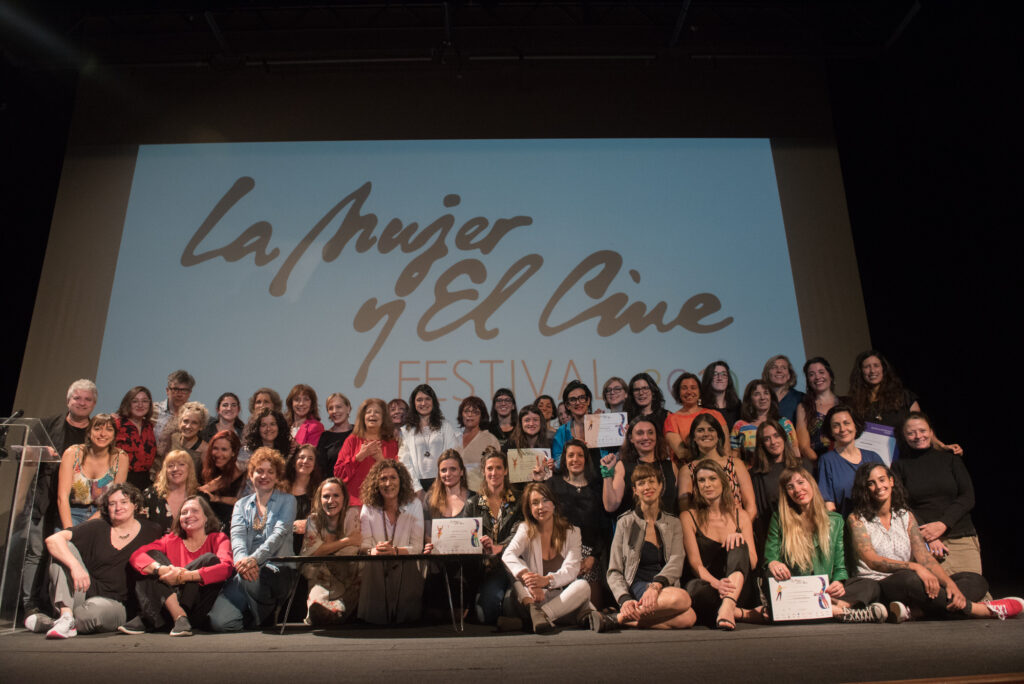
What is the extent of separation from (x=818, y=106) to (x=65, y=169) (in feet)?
23.4

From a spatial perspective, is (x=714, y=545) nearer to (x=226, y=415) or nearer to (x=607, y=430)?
(x=607, y=430)

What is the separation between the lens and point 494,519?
439 cm

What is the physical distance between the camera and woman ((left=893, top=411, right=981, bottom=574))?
4305 millimetres

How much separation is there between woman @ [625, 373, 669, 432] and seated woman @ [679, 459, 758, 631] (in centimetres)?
77

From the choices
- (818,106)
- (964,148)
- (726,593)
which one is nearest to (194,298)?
(726,593)

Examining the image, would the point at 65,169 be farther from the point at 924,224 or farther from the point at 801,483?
the point at 924,224

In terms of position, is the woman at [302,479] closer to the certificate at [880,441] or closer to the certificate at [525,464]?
the certificate at [525,464]

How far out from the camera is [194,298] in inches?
243

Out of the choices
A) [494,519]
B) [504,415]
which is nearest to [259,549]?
[494,519]

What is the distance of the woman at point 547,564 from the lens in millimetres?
3807

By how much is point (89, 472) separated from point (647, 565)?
346cm

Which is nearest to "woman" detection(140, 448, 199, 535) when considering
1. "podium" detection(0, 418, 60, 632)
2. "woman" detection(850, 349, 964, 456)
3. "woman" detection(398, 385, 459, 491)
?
"podium" detection(0, 418, 60, 632)

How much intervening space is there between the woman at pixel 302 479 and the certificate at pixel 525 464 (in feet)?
4.08

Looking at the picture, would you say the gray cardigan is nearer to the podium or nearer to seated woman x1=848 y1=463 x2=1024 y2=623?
seated woman x1=848 y1=463 x2=1024 y2=623
